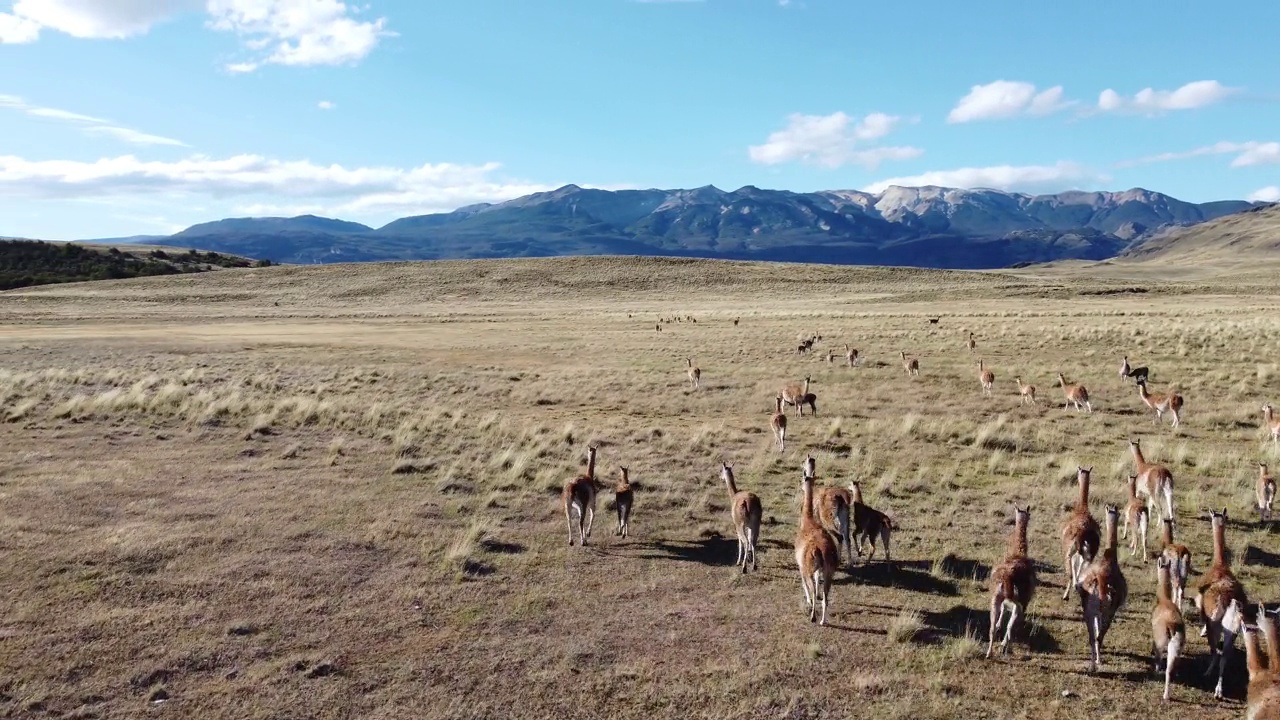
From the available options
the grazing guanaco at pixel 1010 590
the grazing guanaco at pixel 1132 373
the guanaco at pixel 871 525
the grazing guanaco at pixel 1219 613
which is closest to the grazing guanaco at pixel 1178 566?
the grazing guanaco at pixel 1219 613

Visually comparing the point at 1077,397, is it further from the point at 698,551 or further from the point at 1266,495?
the point at 698,551

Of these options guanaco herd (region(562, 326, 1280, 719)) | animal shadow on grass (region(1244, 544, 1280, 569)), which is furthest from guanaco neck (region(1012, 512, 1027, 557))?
animal shadow on grass (region(1244, 544, 1280, 569))

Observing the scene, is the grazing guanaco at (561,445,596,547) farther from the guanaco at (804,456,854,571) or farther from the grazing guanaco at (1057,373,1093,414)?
the grazing guanaco at (1057,373,1093,414)

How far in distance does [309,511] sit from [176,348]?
3242 cm

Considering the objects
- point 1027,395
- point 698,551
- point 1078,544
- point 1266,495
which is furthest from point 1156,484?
point 1027,395

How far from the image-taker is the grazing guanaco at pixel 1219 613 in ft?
21.8

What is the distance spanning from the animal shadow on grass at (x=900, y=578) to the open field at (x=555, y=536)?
5 centimetres

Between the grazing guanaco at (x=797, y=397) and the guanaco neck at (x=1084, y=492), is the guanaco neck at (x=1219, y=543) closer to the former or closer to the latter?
the guanaco neck at (x=1084, y=492)

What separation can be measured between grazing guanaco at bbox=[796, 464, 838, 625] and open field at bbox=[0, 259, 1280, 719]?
0.85ft

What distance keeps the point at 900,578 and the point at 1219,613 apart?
3.37 metres

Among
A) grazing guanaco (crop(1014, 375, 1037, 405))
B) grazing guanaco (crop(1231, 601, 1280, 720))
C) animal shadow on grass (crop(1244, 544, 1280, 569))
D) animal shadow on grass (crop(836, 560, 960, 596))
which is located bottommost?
animal shadow on grass (crop(836, 560, 960, 596))

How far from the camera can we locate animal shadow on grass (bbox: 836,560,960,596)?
923 cm

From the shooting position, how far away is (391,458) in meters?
15.8

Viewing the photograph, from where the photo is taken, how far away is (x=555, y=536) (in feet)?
37.2
